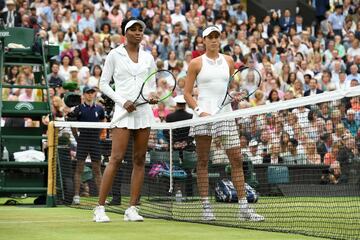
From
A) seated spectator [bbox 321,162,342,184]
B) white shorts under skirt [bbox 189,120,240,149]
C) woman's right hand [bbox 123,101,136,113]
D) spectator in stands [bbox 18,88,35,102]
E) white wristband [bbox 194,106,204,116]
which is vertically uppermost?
spectator in stands [bbox 18,88,35,102]

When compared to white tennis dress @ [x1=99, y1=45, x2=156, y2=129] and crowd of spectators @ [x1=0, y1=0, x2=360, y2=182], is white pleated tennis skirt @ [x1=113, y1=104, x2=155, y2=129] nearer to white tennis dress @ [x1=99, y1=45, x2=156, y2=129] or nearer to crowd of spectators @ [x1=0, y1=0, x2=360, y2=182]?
white tennis dress @ [x1=99, y1=45, x2=156, y2=129]

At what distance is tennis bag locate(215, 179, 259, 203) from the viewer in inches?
523

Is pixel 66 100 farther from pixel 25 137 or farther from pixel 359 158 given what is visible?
pixel 359 158

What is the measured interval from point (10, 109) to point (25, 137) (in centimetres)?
50

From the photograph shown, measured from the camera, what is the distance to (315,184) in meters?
14.9

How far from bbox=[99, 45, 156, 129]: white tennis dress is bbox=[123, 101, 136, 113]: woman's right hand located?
92mm

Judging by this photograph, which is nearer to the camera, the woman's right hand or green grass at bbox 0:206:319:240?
green grass at bbox 0:206:319:240

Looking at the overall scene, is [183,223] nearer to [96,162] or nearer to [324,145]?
[324,145]

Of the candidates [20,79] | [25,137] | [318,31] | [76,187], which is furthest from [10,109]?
[318,31]

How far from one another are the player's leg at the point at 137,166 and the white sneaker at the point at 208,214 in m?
0.75

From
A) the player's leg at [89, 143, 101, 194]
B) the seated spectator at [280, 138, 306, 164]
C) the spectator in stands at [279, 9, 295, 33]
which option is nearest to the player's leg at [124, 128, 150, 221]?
the seated spectator at [280, 138, 306, 164]

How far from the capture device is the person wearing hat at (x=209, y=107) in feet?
38.3

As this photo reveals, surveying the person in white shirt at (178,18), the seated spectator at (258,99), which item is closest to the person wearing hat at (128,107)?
the seated spectator at (258,99)

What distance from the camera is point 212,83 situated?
1195cm
